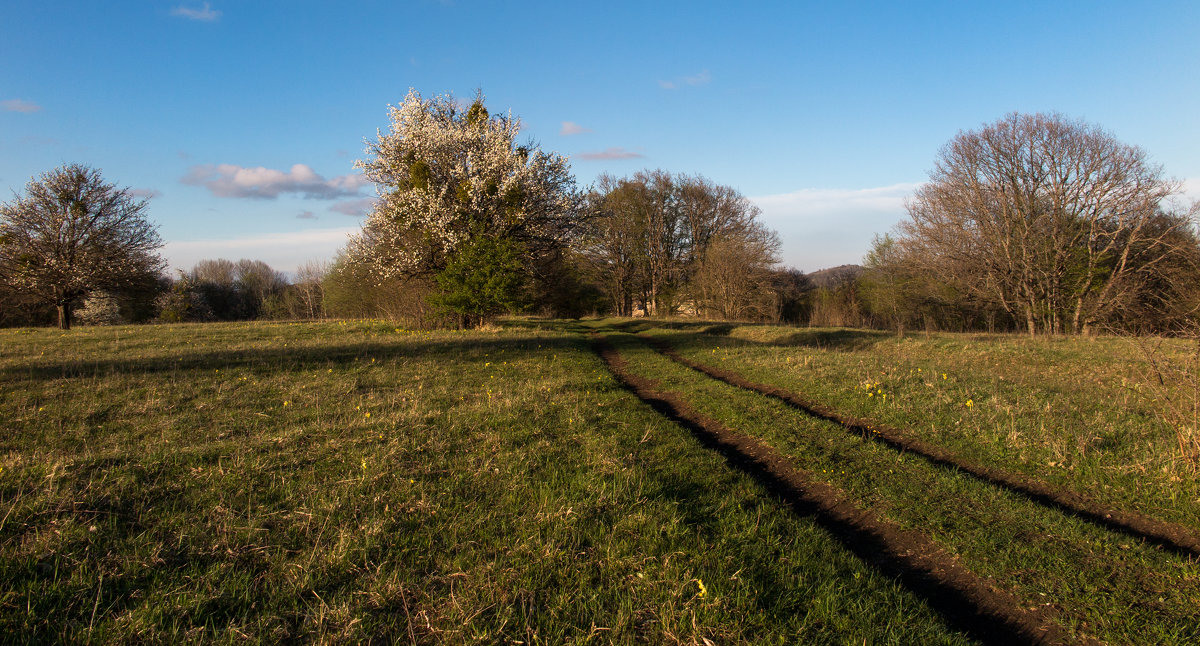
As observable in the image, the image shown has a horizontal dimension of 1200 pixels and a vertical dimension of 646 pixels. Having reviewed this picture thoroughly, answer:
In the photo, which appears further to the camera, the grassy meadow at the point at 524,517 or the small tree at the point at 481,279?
the small tree at the point at 481,279

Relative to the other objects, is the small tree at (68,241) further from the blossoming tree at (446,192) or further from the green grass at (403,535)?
the green grass at (403,535)

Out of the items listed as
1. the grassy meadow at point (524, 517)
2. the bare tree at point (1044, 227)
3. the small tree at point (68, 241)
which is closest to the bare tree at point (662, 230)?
the bare tree at point (1044, 227)

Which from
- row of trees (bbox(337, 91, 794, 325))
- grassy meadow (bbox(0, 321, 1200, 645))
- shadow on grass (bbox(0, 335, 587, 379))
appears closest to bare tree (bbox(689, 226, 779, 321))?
row of trees (bbox(337, 91, 794, 325))

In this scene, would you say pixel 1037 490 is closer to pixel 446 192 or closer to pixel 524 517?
pixel 524 517

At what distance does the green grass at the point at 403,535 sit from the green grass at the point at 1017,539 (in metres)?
0.27

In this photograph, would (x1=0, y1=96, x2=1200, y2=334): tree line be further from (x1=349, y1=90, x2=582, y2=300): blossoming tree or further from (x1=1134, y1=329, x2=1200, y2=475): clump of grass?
(x1=1134, y1=329, x2=1200, y2=475): clump of grass

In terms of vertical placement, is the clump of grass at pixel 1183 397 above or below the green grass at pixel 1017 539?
above

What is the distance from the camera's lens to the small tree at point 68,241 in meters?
24.2

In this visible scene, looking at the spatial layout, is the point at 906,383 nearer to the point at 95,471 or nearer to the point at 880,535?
the point at 880,535

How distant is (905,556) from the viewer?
3.91m

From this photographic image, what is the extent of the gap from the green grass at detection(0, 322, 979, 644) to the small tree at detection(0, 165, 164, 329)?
82.1 ft

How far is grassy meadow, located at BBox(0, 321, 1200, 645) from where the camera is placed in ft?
9.61

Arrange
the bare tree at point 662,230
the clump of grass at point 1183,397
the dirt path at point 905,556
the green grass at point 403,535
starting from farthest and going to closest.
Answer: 1. the bare tree at point 662,230
2. the clump of grass at point 1183,397
3. the dirt path at point 905,556
4. the green grass at point 403,535

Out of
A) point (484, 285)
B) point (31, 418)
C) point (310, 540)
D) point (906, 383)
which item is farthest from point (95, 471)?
point (484, 285)
